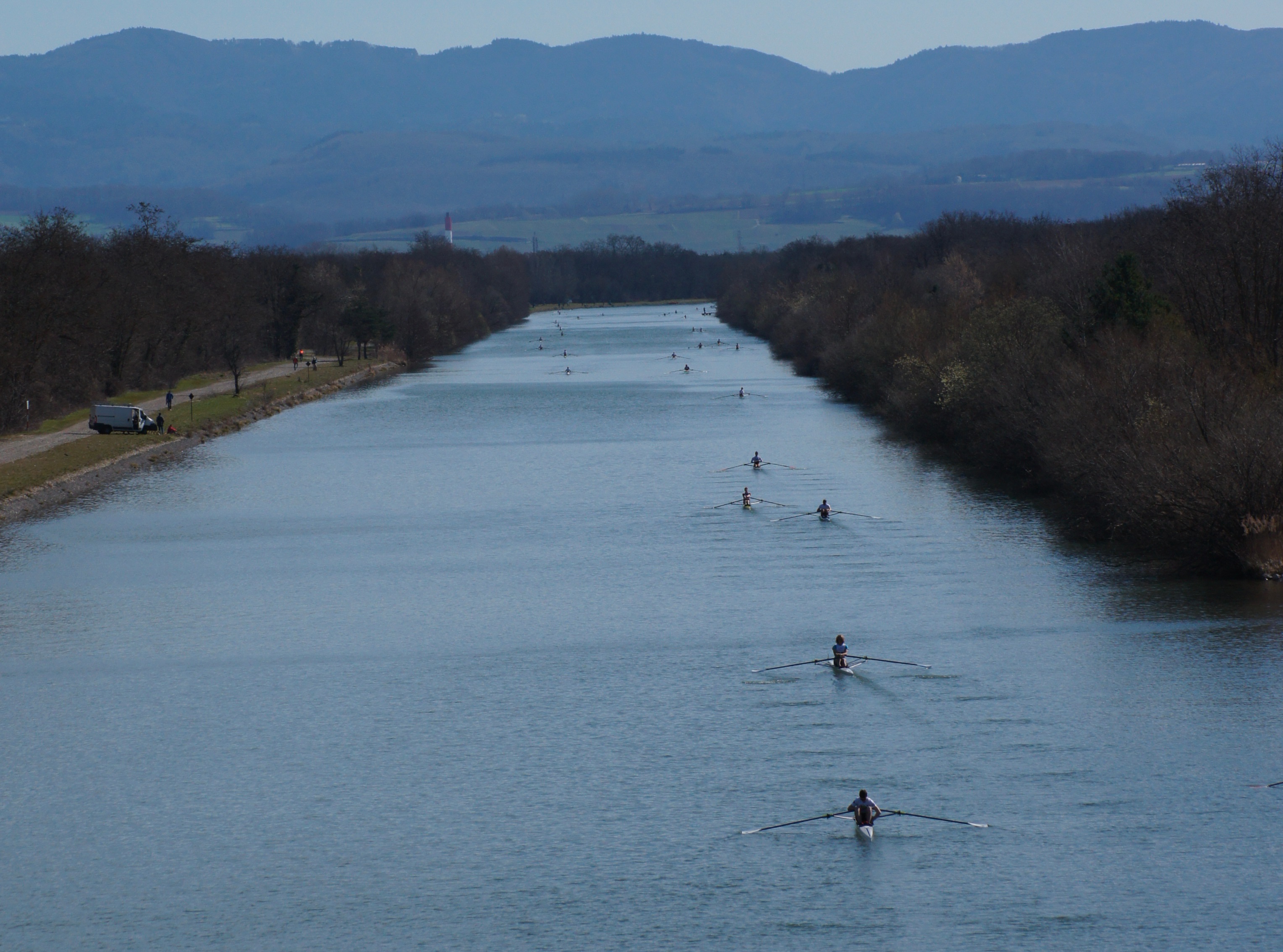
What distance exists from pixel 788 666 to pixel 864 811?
1018 cm

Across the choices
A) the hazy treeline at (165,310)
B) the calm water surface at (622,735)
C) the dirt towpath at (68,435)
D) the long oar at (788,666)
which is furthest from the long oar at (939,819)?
the hazy treeline at (165,310)

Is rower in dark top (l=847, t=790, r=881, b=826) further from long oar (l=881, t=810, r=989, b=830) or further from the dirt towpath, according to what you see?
the dirt towpath

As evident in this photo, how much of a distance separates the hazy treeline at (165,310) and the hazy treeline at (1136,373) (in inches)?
1770

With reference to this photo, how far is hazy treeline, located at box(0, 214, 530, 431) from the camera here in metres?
75.8

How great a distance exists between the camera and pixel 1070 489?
2052 inches

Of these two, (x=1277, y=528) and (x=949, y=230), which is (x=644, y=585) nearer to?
(x=1277, y=528)

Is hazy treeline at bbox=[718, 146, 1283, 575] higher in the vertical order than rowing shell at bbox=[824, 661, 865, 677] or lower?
higher

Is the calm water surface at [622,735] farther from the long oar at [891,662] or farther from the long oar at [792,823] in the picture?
the long oar at [891,662]

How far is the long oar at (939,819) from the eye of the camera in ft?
79.9

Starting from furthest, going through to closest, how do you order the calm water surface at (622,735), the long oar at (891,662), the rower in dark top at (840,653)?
the long oar at (891,662) < the rower in dark top at (840,653) < the calm water surface at (622,735)

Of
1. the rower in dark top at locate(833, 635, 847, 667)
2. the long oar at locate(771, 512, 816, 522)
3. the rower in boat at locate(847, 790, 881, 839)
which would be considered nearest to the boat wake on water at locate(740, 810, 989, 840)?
the rower in boat at locate(847, 790, 881, 839)

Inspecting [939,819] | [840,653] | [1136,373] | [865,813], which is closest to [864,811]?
[865,813]

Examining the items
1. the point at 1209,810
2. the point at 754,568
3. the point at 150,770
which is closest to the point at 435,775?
the point at 150,770

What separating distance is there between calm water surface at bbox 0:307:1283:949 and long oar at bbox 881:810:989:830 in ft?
0.82
